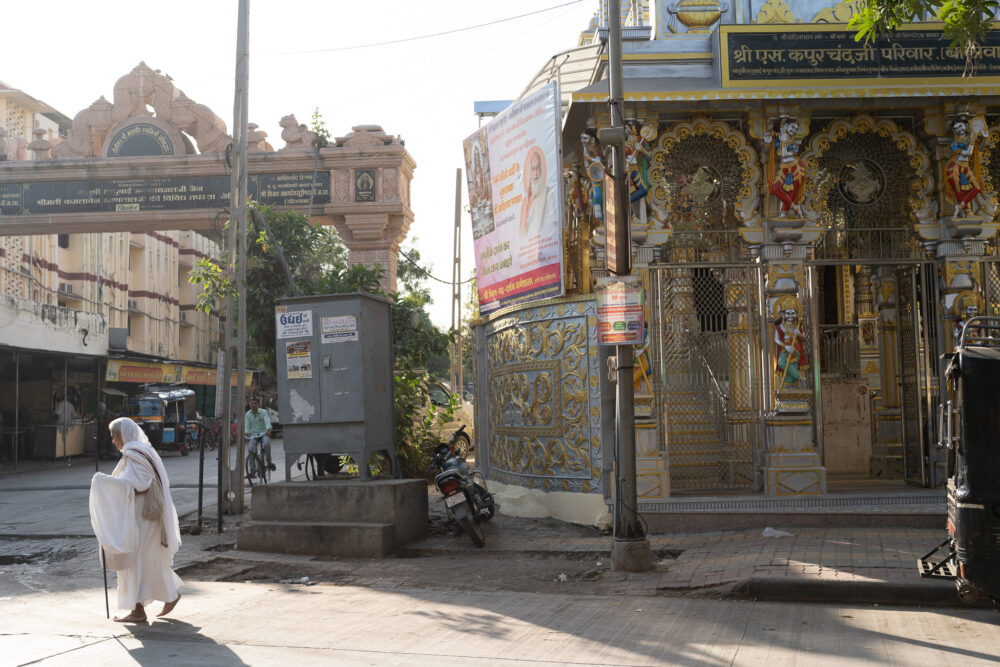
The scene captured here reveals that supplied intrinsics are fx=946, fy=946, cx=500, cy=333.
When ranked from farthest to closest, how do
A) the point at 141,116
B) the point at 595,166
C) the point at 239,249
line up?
the point at 141,116 < the point at 239,249 < the point at 595,166

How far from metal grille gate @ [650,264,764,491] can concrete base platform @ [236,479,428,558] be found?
380cm

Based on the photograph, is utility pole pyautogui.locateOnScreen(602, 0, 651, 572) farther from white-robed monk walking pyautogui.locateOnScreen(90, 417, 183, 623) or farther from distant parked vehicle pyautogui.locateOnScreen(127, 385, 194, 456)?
distant parked vehicle pyautogui.locateOnScreen(127, 385, 194, 456)

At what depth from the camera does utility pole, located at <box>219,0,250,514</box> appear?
521 inches

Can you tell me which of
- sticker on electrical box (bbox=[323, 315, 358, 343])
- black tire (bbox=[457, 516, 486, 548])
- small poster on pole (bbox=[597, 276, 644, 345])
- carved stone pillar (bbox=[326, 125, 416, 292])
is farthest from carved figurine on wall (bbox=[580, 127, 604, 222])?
carved stone pillar (bbox=[326, 125, 416, 292])

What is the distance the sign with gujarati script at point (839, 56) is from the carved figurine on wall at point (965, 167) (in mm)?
683

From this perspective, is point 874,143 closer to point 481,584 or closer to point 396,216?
point 481,584

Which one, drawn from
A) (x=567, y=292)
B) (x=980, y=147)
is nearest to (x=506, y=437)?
(x=567, y=292)

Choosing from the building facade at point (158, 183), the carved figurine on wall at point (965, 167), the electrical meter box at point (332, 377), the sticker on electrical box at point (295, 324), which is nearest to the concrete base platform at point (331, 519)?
A: the electrical meter box at point (332, 377)

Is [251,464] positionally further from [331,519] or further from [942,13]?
[942,13]

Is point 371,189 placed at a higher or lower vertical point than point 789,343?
higher

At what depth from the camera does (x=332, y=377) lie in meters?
11.4

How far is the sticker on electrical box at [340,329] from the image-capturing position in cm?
1129

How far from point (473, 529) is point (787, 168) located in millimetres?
5903

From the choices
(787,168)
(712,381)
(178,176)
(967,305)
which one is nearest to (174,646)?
(787,168)
